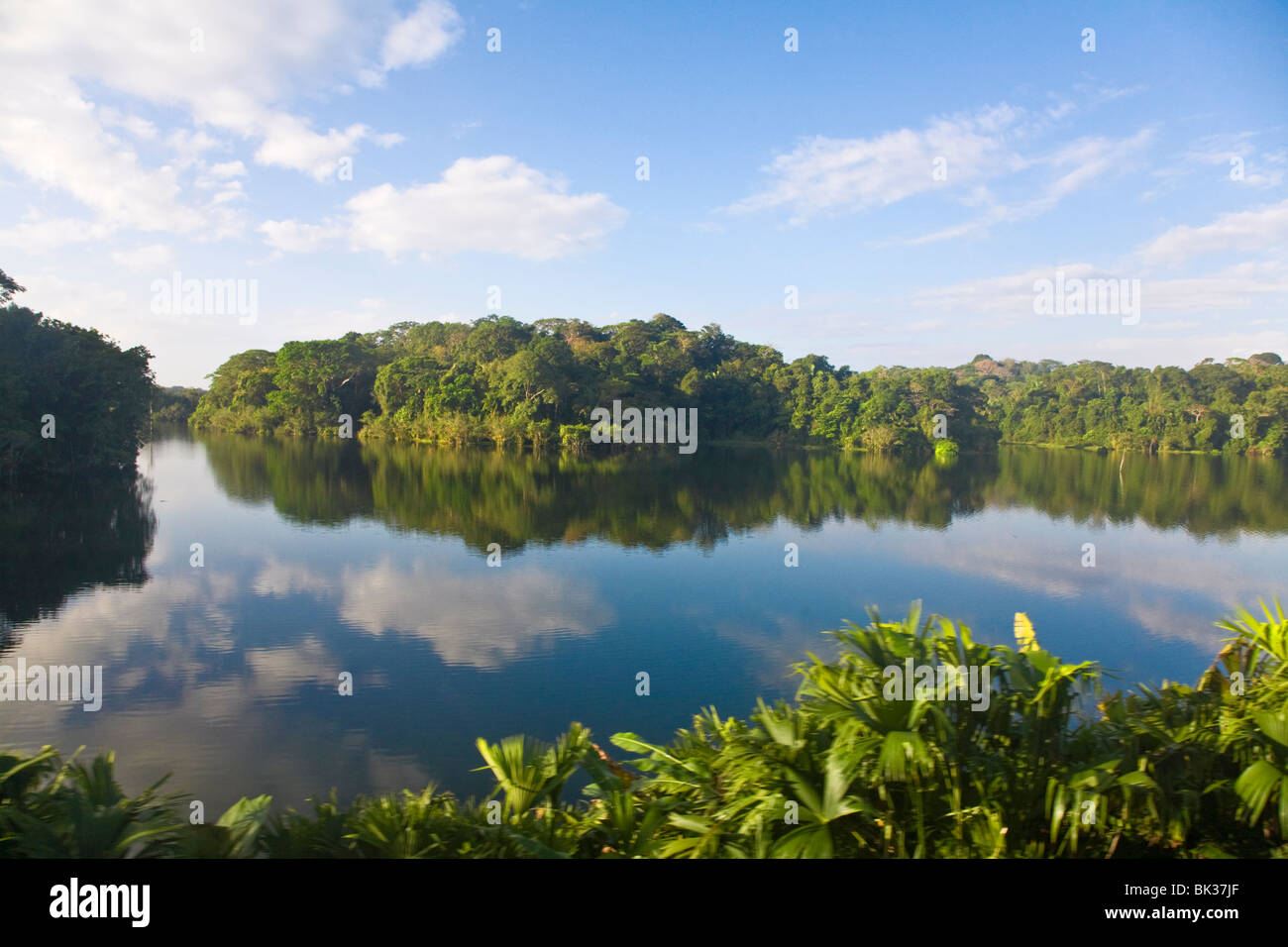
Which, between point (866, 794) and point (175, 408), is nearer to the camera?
point (866, 794)

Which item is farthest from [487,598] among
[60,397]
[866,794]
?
[60,397]

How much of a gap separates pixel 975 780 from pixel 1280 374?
223 feet

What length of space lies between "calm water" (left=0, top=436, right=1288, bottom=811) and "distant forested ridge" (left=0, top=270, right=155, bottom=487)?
2.19 meters

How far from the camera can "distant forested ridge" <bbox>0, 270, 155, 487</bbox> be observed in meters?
20.0

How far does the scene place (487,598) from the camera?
12.1 m

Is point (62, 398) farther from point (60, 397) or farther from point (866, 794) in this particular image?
point (866, 794)

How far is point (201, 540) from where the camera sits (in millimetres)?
15953

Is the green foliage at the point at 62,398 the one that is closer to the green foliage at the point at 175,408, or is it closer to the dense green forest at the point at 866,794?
the dense green forest at the point at 866,794

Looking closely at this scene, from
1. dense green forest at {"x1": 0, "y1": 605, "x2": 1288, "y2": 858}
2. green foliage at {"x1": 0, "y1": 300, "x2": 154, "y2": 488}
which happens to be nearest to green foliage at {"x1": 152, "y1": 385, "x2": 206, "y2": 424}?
green foliage at {"x1": 0, "y1": 300, "x2": 154, "y2": 488}

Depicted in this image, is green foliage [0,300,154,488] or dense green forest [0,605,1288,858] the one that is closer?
dense green forest [0,605,1288,858]

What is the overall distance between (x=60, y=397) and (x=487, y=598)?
18403 mm

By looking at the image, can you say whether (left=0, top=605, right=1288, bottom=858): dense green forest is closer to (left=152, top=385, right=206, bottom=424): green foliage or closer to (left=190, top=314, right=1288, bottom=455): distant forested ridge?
(left=190, top=314, right=1288, bottom=455): distant forested ridge

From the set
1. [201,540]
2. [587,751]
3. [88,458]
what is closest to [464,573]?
[201,540]

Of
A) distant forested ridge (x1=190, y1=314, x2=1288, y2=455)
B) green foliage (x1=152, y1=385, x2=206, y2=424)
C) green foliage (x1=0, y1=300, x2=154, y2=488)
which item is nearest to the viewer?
green foliage (x1=0, y1=300, x2=154, y2=488)
